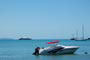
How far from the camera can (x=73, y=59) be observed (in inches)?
1821

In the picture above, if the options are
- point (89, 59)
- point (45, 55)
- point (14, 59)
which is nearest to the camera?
point (89, 59)

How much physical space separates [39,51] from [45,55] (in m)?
1.90

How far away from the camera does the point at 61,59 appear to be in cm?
4669

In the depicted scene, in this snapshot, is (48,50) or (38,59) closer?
(38,59)

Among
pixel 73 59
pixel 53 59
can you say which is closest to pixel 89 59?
pixel 73 59

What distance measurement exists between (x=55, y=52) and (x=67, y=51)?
8.68ft

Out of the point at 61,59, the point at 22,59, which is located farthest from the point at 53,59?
the point at 22,59

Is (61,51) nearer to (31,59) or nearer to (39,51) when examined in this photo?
(39,51)

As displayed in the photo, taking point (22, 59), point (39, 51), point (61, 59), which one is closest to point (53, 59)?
point (61, 59)

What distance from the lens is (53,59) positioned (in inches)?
1859

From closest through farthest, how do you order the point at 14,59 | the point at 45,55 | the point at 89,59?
the point at 89,59 → the point at 14,59 → the point at 45,55

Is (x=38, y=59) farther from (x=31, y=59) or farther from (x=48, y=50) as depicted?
(x=48, y=50)

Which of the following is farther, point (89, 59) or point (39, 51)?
point (39, 51)

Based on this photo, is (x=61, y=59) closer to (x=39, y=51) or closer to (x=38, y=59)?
(x=38, y=59)
